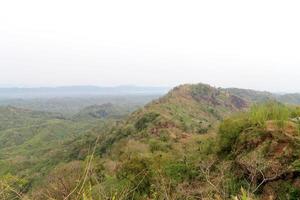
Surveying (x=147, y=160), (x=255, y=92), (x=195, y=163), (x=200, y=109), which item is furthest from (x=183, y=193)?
(x=255, y=92)

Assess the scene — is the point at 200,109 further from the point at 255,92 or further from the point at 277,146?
the point at 255,92

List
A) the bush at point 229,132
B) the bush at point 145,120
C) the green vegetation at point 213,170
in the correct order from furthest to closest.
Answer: the bush at point 145,120, the bush at point 229,132, the green vegetation at point 213,170

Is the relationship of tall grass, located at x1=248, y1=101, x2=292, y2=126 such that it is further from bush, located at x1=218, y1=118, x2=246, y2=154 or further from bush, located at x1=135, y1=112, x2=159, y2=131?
bush, located at x1=135, y1=112, x2=159, y2=131

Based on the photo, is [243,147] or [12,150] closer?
[243,147]

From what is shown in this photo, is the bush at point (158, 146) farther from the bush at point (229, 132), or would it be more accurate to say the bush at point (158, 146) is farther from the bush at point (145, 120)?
the bush at point (229, 132)

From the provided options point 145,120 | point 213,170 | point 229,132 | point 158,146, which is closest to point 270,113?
point 229,132

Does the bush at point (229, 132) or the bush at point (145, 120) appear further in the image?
the bush at point (145, 120)

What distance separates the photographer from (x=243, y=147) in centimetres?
1622

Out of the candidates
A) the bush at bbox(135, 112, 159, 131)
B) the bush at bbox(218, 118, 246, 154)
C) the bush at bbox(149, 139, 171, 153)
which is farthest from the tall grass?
the bush at bbox(135, 112, 159, 131)

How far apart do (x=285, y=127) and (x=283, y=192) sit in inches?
96.9

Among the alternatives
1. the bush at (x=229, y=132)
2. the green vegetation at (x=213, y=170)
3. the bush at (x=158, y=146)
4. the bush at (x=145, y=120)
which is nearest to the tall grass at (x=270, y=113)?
the green vegetation at (x=213, y=170)

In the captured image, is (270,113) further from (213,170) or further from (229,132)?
(213,170)

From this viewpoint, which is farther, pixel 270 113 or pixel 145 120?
pixel 145 120

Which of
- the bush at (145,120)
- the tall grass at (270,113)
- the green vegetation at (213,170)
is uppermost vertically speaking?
the tall grass at (270,113)
